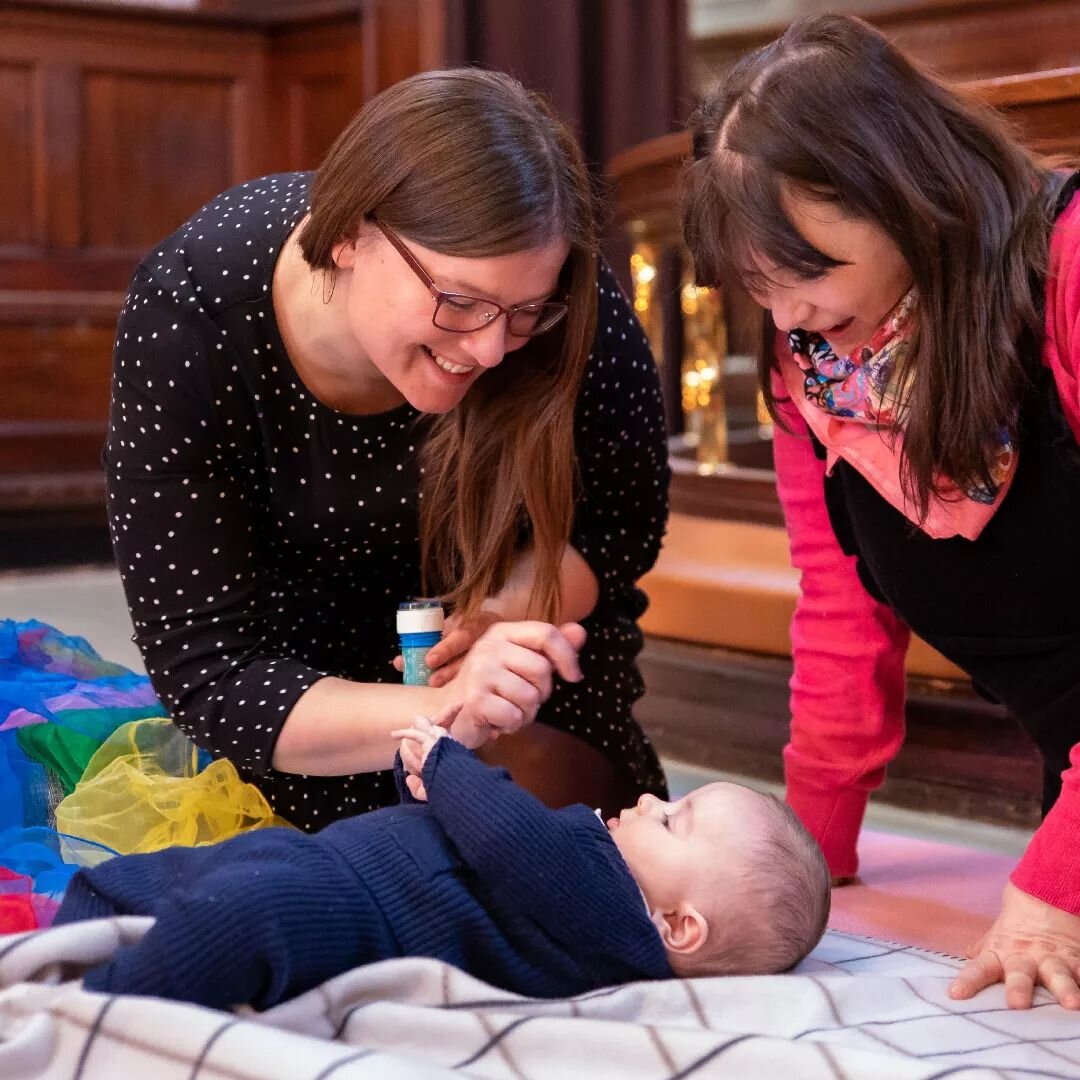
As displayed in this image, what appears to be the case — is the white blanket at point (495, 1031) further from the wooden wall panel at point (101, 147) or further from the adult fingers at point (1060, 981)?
the wooden wall panel at point (101, 147)

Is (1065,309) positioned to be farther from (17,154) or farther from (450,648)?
(17,154)

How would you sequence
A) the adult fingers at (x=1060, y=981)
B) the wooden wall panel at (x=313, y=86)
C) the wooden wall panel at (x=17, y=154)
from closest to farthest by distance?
the adult fingers at (x=1060, y=981)
the wooden wall panel at (x=17, y=154)
the wooden wall panel at (x=313, y=86)

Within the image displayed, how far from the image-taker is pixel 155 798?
1646 mm

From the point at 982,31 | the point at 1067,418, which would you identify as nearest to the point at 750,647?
the point at 1067,418

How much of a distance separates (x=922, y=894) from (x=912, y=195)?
2.73 feet

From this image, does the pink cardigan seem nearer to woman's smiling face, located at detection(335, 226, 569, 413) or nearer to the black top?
the black top

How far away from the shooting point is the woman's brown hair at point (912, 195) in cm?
125

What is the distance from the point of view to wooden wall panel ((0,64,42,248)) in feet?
15.9

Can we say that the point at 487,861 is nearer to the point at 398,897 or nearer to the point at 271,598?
the point at 398,897

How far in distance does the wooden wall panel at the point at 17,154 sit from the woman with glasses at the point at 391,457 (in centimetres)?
346

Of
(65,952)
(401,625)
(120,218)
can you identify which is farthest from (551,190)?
(120,218)

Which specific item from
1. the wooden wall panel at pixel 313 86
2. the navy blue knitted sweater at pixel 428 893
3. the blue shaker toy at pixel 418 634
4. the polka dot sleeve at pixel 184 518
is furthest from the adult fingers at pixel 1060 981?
the wooden wall panel at pixel 313 86

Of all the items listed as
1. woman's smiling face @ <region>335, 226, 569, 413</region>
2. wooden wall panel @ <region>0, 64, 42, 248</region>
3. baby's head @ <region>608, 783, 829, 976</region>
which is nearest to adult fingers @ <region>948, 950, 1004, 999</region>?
baby's head @ <region>608, 783, 829, 976</region>

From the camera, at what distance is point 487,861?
118 centimetres
